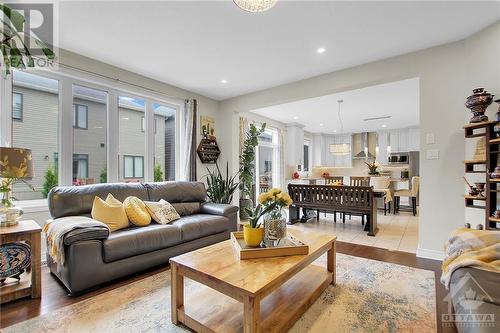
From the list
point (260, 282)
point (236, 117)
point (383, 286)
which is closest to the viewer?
point (260, 282)

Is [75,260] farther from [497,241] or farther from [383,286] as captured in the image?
[497,241]

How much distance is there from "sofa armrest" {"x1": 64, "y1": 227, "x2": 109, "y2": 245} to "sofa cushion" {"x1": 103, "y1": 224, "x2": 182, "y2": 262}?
0.07m

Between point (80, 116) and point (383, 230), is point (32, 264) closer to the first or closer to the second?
point (80, 116)

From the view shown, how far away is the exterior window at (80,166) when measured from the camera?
10.6 ft

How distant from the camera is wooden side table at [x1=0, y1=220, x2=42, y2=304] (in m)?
1.92

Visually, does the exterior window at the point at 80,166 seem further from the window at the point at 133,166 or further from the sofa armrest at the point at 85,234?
the sofa armrest at the point at 85,234

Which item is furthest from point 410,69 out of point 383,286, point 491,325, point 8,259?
point 8,259

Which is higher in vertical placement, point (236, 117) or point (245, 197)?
point (236, 117)

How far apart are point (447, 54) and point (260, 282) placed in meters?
3.36

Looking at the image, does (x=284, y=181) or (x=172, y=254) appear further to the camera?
(x=284, y=181)

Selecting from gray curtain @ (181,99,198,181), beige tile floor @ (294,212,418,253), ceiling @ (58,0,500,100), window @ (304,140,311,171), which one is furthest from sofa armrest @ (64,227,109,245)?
window @ (304,140,311,171)

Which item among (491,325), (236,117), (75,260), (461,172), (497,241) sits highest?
(236,117)

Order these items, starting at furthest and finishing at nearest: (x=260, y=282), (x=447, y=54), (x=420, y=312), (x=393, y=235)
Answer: (x=393, y=235) < (x=447, y=54) < (x=420, y=312) < (x=260, y=282)

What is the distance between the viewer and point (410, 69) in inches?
122
